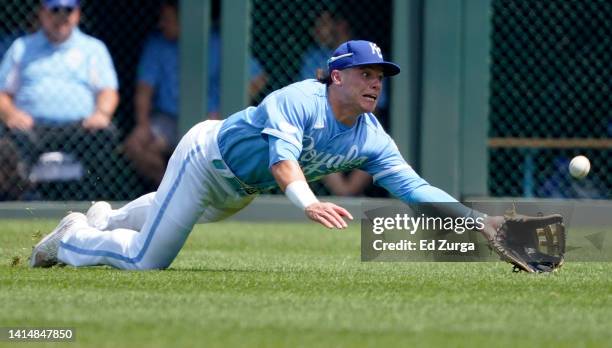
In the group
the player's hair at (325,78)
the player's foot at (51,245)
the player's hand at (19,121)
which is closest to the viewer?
the player's hair at (325,78)

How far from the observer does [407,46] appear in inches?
483

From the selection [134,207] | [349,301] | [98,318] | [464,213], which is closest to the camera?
[98,318]

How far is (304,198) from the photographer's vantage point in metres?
6.16

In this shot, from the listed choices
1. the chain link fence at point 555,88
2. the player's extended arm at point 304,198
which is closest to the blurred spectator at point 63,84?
the chain link fence at point 555,88

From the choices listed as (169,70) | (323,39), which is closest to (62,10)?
(169,70)

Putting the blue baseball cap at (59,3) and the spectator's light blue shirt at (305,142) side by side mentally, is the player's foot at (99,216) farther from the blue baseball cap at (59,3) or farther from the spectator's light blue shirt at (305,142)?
the blue baseball cap at (59,3)

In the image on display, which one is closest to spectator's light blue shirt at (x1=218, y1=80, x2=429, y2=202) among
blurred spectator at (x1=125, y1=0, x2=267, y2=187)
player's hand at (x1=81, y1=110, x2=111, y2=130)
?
player's hand at (x1=81, y1=110, x2=111, y2=130)

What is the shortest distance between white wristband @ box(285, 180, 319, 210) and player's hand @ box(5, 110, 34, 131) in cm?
571

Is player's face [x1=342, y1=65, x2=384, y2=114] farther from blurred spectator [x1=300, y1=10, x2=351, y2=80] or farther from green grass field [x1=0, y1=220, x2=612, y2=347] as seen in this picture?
blurred spectator [x1=300, y1=10, x2=351, y2=80]

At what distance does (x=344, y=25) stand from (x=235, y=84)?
3.90ft

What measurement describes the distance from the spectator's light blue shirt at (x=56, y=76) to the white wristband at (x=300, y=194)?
5.75 metres

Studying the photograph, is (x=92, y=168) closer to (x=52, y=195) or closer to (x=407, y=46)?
(x=52, y=195)

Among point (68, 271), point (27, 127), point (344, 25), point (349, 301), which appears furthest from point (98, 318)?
point (344, 25)

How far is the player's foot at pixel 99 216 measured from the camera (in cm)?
739
